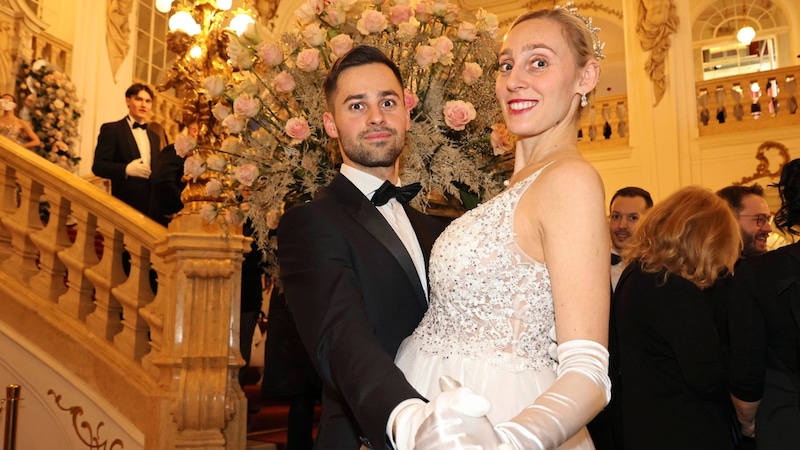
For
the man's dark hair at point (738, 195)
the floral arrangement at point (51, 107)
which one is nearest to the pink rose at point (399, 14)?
the man's dark hair at point (738, 195)

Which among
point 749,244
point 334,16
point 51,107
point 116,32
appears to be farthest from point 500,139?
point 116,32

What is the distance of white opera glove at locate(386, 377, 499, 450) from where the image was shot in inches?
48.9

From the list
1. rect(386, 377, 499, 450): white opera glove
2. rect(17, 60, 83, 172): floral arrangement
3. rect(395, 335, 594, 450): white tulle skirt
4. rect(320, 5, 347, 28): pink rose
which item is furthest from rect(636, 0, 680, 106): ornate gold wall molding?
rect(386, 377, 499, 450): white opera glove

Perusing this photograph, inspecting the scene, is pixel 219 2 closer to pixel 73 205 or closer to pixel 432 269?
pixel 73 205

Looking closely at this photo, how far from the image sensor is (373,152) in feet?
7.74

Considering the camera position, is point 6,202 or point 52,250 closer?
point 52,250

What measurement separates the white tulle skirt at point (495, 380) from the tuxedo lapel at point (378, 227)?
0.26 metres

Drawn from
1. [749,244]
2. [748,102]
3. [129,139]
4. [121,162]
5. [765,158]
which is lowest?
[749,244]

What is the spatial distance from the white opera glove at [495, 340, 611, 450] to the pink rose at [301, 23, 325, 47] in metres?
1.60

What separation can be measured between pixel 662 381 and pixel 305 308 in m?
1.74

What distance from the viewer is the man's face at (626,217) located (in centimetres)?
471

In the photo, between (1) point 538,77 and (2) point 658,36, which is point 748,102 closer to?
(2) point 658,36

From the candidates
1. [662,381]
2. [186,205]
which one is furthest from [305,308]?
[186,205]

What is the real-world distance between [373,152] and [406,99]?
43 centimetres
